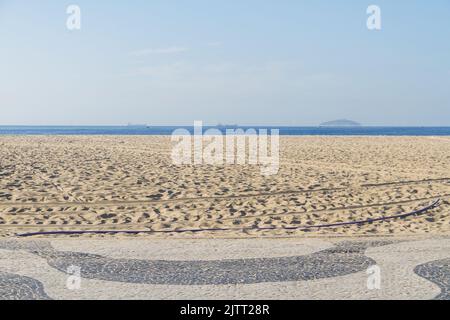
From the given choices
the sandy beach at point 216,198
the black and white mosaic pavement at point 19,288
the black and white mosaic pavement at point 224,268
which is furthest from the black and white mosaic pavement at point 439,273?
the black and white mosaic pavement at point 19,288

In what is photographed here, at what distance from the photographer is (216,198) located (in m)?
10.9

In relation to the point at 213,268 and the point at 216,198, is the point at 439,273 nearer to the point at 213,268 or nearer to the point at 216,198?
the point at 213,268

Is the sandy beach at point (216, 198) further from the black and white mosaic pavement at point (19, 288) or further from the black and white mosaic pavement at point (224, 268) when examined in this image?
the black and white mosaic pavement at point (19, 288)

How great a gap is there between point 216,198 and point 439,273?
19.5ft

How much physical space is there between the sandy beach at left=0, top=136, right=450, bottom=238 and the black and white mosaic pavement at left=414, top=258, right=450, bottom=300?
77.1 inches

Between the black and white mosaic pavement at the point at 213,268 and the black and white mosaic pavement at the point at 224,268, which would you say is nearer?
the black and white mosaic pavement at the point at 224,268

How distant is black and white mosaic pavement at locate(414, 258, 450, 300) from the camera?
4.83 metres

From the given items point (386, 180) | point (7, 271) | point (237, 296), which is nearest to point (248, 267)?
point (237, 296)

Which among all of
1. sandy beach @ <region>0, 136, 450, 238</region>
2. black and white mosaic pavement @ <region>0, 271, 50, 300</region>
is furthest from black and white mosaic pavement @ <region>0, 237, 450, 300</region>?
sandy beach @ <region>0, 136, 450, 238</region>

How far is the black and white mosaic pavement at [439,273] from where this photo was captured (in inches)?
190

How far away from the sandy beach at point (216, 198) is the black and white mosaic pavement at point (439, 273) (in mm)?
1958

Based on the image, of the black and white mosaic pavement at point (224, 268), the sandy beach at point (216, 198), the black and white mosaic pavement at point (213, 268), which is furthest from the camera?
the sandy beach at point (216, 198)

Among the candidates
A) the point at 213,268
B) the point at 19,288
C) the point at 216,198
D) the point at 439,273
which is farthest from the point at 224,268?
the point at 216,198
